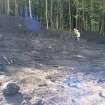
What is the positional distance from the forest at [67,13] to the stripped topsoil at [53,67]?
2.74 metres

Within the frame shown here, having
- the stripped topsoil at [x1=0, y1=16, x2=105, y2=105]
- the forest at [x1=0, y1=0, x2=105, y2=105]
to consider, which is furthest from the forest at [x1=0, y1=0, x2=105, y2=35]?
the stripped topsoil at [x1=0, y1=16, x2=105, y2=105]

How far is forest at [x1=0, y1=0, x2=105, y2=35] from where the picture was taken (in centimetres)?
2380

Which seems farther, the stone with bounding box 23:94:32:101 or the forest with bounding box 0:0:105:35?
the forest with bounding box 0:0:105:35

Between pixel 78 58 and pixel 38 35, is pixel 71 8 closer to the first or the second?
pixel 38 35

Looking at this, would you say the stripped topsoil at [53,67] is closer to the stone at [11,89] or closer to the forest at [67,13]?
the stone at [11,89]

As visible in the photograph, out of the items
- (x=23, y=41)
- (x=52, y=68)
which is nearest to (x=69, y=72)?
(x=52, y=68)

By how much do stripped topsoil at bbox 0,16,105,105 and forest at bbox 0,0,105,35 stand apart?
2.74 m

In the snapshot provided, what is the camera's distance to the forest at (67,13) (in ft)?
78.1

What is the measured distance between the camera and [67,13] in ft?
80.9

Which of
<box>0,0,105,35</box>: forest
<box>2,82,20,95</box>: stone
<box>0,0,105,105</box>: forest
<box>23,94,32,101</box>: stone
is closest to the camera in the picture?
<box>23,94,32,101</box>: stone

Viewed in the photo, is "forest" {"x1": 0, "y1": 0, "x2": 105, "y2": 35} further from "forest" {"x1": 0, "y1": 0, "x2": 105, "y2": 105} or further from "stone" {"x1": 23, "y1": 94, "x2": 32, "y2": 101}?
"stone" {"x1": 23, "y1": 94, "x2": 32, "y2": 101}

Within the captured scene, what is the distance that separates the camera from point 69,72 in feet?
42.3

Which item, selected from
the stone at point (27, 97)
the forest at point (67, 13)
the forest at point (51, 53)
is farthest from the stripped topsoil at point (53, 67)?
the forest at point (67, 13)

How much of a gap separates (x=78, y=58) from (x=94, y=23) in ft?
28.5
